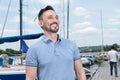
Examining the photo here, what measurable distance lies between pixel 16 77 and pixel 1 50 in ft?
15.6

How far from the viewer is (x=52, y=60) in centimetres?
400

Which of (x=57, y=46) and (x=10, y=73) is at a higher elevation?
(x=57, y=46)

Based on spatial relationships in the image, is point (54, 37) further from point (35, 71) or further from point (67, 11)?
point (67, 11)

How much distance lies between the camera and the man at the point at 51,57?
4.01 meters

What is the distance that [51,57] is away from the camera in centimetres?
401

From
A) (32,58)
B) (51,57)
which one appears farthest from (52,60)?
(32,58)

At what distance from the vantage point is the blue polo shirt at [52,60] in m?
4.00

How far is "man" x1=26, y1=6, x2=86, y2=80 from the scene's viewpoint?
4008 mm

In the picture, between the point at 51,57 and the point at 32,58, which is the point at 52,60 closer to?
the point at 51,57

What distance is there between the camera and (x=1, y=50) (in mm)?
13703

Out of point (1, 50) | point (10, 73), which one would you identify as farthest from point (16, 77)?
point (1, 50)

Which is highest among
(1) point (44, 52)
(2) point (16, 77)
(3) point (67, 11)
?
(3) point (67, 11)

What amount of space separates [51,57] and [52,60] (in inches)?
1.3

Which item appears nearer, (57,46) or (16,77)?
(57,46)
